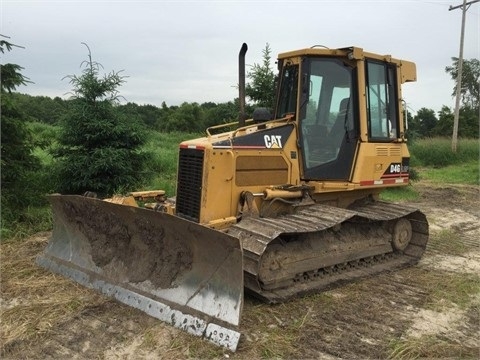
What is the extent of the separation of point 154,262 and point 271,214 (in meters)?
1.55

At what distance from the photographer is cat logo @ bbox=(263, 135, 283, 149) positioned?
5.61m

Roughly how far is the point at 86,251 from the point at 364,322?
3.21m

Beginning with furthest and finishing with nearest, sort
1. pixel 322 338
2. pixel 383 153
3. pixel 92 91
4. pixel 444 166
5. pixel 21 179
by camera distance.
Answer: pixel 444 166 → pixel 92 91 → pixel 21 179 → pixel 383 153 → pixel 322 338

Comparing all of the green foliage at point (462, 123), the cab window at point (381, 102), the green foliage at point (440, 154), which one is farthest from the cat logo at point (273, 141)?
the green foliage at point (462, 123)

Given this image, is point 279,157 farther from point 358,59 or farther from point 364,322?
point 364,322

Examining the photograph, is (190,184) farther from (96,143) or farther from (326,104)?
(96,143)

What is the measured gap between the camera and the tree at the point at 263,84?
37.6ft

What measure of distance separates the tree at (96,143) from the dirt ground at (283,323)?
2914 mm

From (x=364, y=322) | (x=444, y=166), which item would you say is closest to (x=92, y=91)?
(x=364, y=322)

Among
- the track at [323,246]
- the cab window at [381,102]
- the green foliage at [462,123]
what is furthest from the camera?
the green foliage at [462,123]

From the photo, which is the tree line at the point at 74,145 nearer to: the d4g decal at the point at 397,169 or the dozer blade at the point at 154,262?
the dozer blade at the point at 154,262

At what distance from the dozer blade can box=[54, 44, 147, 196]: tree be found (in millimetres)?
2921

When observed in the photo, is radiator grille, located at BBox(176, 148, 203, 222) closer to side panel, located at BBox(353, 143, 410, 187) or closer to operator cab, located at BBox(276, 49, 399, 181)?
operator cab, located at BBox(276, 49, 399, 181)

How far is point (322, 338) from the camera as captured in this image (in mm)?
4098
